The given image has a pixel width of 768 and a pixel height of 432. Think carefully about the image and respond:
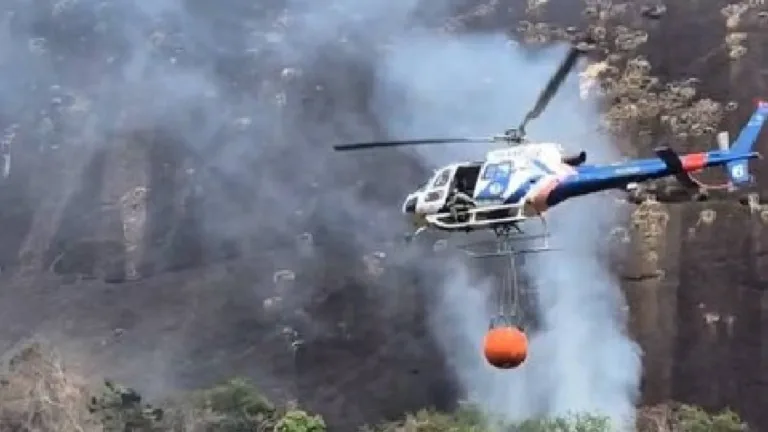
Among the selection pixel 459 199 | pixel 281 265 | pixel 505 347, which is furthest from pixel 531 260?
pixel 505 347

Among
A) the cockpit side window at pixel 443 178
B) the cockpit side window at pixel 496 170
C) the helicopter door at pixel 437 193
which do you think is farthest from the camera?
the cockpit side window at pixel 443 178

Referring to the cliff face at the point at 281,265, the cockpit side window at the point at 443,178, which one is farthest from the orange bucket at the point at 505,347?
the cliff face at the point at 281,265

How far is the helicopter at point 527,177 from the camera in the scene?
19188mm

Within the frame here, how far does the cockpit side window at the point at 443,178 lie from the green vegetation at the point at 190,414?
6.89 metres

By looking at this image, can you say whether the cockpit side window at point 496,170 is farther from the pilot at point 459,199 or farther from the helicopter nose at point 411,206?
the helicopter nose at point 411,206

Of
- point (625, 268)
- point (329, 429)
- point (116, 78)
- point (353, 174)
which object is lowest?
point (329, 429)

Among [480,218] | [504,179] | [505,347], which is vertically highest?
[504,179]

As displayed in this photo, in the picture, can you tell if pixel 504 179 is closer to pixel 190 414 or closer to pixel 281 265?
pixel 190 414

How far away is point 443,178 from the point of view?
2042cm

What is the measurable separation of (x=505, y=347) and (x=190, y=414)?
11488 mm

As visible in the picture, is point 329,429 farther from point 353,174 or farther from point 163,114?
point 163,114

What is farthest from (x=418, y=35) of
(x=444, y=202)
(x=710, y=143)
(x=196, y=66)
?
(x=444, y=202)

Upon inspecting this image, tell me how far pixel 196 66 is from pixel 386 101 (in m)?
5.11

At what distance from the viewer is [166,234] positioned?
34125 mm
